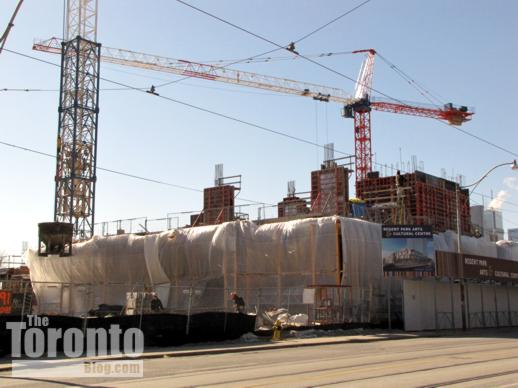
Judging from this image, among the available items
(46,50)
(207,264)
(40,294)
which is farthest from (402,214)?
(46,50)

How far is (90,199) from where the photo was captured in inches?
2805

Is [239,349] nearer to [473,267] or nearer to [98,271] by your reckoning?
[473,267]

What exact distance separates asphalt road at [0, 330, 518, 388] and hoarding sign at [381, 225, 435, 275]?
519 inches

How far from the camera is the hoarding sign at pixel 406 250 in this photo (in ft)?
116

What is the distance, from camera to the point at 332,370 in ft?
50.8

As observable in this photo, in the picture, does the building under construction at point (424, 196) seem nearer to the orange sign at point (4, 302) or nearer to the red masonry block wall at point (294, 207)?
the red masonry block wall at point (294, 207)

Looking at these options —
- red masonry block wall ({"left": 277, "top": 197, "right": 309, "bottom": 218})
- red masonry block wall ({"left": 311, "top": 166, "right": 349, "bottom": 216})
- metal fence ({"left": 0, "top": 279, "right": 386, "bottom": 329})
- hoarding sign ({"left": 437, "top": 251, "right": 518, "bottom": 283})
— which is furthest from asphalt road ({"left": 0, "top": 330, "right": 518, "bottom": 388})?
red masonry block wall ({"left": 311, "top": 166, "right": 349, "bottom": 216})

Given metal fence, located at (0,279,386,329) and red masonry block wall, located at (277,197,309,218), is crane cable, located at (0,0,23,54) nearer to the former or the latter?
metal fence, located at (0,279,386,329)

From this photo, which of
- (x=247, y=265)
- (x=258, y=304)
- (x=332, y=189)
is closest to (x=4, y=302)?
(x=258, y=304)

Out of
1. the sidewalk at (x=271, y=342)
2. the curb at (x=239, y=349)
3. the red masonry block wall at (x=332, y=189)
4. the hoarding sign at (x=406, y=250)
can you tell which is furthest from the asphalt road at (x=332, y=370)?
the red masonry block wall at (x=332, y=189)

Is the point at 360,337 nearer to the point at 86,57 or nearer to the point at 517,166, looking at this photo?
the point at 517,166

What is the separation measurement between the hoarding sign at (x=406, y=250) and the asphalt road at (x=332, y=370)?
13172 millimetres

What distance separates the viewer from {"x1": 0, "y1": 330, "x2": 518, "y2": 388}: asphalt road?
13117 millimetres

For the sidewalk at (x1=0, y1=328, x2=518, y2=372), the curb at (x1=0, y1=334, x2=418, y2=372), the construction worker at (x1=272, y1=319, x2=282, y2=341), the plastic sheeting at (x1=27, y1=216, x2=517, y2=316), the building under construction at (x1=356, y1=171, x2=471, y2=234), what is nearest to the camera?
the curb at (x1=0, y1=334, x2=418, y2=372)
